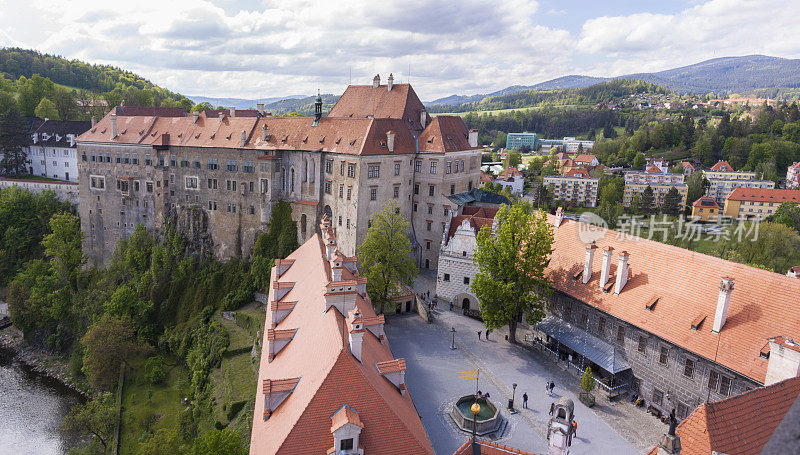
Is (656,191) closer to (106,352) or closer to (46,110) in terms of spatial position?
(106,352)

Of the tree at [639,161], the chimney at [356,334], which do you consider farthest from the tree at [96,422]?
the tree at [639,161]

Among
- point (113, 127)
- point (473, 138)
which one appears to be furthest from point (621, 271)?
point (113, 127)

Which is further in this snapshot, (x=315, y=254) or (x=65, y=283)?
(x=65, y=283)

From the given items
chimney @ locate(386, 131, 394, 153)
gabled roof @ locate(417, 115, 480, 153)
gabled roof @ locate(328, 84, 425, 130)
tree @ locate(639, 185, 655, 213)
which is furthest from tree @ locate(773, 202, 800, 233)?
chimney @ locate(386, 131, 394, 153)

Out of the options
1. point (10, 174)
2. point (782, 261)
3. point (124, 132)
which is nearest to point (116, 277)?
point (124, 132)

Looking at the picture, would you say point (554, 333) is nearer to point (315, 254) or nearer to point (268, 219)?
point (315, 254)

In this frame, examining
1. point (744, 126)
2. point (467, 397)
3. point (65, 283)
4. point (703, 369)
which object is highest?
point (744, 126)
